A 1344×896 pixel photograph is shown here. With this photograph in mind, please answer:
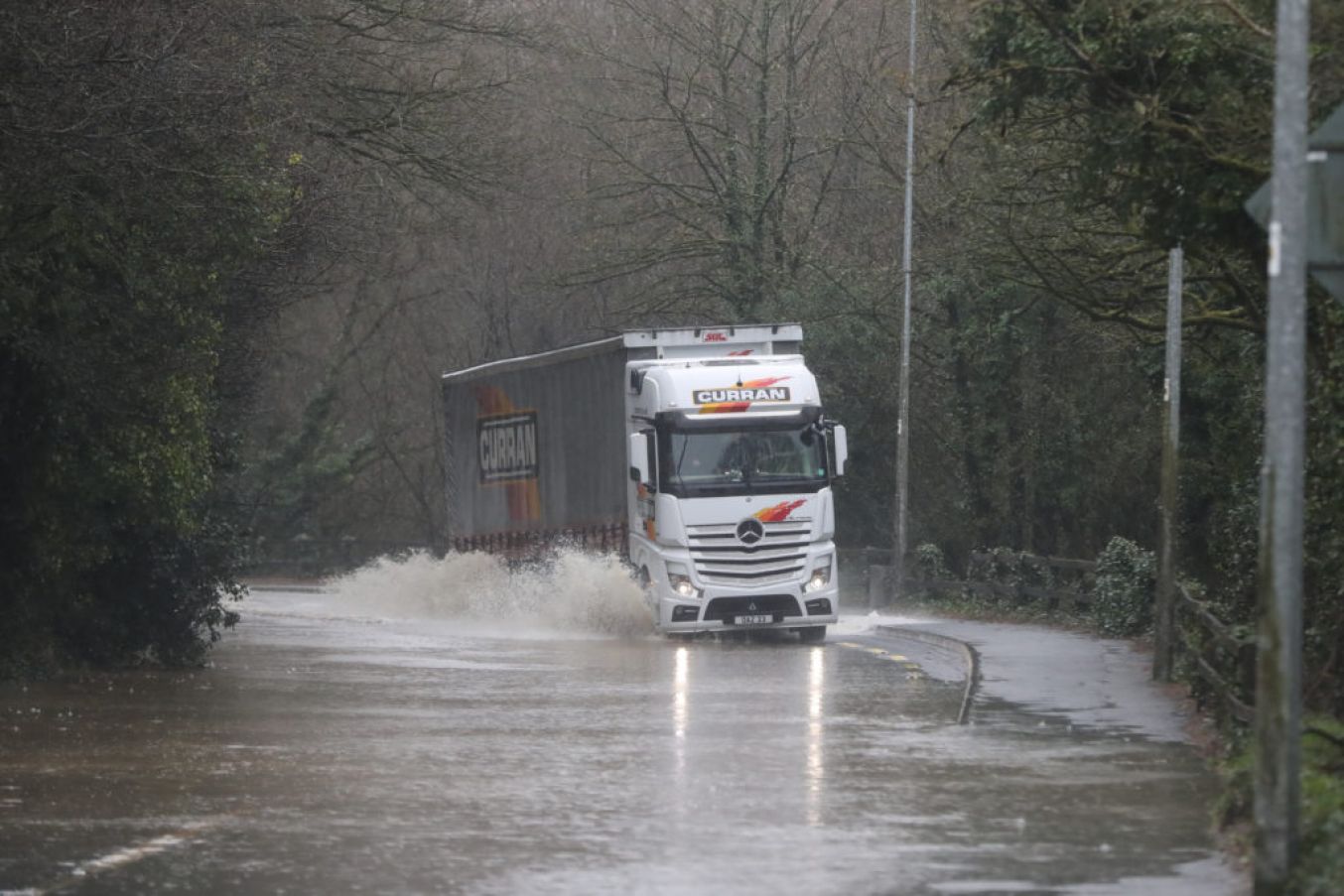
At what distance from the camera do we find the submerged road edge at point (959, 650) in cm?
1939

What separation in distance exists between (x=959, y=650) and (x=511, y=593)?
11026 mm

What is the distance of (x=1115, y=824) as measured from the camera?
12.1m

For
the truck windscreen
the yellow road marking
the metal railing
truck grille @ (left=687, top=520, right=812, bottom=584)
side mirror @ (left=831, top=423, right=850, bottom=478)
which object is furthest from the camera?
side mirror @ (left=831, top=423, right=850, bottom=478)

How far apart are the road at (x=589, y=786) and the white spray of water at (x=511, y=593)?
6.02 metres

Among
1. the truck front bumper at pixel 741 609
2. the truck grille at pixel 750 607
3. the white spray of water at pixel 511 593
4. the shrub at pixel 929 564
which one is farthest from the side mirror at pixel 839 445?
the shrub at pixel 929 564

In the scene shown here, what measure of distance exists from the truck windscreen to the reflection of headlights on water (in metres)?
0.99

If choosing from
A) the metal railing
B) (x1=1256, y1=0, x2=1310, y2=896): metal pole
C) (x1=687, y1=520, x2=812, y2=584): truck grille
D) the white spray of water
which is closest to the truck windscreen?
(x1=687, y1=520, x2=812, y2=584): truck grille

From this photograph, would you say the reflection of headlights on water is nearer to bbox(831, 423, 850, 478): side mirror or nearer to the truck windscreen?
the truck windscreen

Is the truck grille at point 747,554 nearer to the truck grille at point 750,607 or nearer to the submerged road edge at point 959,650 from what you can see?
the truck grille at point 750,607

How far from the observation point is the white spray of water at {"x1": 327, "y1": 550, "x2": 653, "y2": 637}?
31000mm

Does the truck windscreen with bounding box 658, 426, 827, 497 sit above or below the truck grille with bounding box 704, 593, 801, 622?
above

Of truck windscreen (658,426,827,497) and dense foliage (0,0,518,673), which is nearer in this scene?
dense foliage (0,0,518,673)

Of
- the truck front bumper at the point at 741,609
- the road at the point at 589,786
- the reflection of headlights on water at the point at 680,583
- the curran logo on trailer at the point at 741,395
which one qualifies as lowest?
the road at the point at 589,786

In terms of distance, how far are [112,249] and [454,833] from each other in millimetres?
11539
